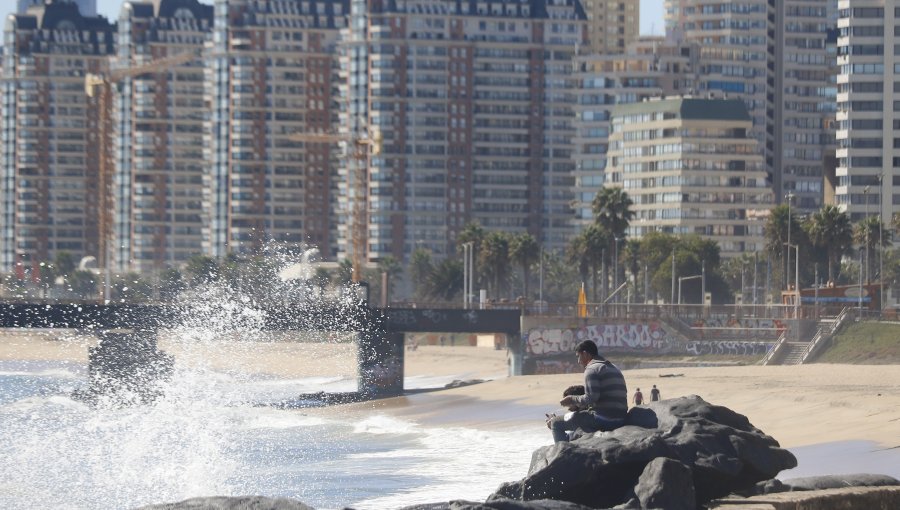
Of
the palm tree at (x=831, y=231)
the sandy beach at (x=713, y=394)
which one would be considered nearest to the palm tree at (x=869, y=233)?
the palm tree at (x=831, y=231)

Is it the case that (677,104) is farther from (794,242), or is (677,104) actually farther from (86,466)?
(86,466)

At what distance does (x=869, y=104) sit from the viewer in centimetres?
17712

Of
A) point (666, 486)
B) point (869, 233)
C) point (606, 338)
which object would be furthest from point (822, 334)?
point (666, 486)

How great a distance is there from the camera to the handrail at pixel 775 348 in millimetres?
101750

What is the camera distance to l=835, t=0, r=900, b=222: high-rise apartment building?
6900 inches

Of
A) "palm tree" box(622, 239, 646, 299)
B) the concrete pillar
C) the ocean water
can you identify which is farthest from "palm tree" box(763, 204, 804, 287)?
the ocean water

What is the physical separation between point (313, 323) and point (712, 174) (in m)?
100

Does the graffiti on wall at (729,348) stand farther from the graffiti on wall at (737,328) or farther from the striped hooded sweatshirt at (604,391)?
the striped hooded sweatshirt at (604,391)

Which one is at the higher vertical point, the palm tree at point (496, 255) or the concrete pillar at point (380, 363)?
the palm tree at point (496, 255)

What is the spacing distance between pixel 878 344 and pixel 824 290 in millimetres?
22433

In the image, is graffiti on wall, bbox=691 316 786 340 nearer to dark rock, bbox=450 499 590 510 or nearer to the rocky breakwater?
the rocky breakwater

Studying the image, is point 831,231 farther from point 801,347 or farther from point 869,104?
point 869,104

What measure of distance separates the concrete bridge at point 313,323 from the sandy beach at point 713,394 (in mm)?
3825

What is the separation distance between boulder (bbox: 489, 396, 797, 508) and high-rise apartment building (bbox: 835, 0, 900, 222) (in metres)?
160
